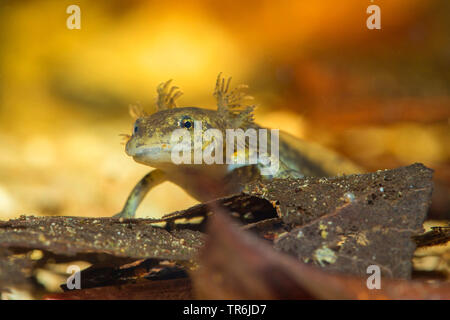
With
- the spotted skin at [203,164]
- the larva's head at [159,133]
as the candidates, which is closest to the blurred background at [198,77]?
the spotted skin at [203,164]

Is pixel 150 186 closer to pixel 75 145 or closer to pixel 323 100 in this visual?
pixel 75 145

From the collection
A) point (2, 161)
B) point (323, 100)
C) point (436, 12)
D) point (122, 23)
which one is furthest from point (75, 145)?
point (436, 12)

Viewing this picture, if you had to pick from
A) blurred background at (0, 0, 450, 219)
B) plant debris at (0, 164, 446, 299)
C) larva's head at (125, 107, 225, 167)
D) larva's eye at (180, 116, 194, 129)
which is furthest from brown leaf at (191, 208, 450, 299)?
blurred background at (0, 0, 450, 219)

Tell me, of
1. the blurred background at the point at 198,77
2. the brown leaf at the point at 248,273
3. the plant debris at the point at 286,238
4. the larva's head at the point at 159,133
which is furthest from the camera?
the blurred background at the point at 198,77

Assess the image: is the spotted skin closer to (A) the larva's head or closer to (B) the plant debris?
(A) the larva's head

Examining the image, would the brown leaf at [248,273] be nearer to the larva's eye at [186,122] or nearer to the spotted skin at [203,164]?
the spotted skin at [203,164]

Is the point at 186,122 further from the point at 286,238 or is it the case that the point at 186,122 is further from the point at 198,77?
the point at 198,77
